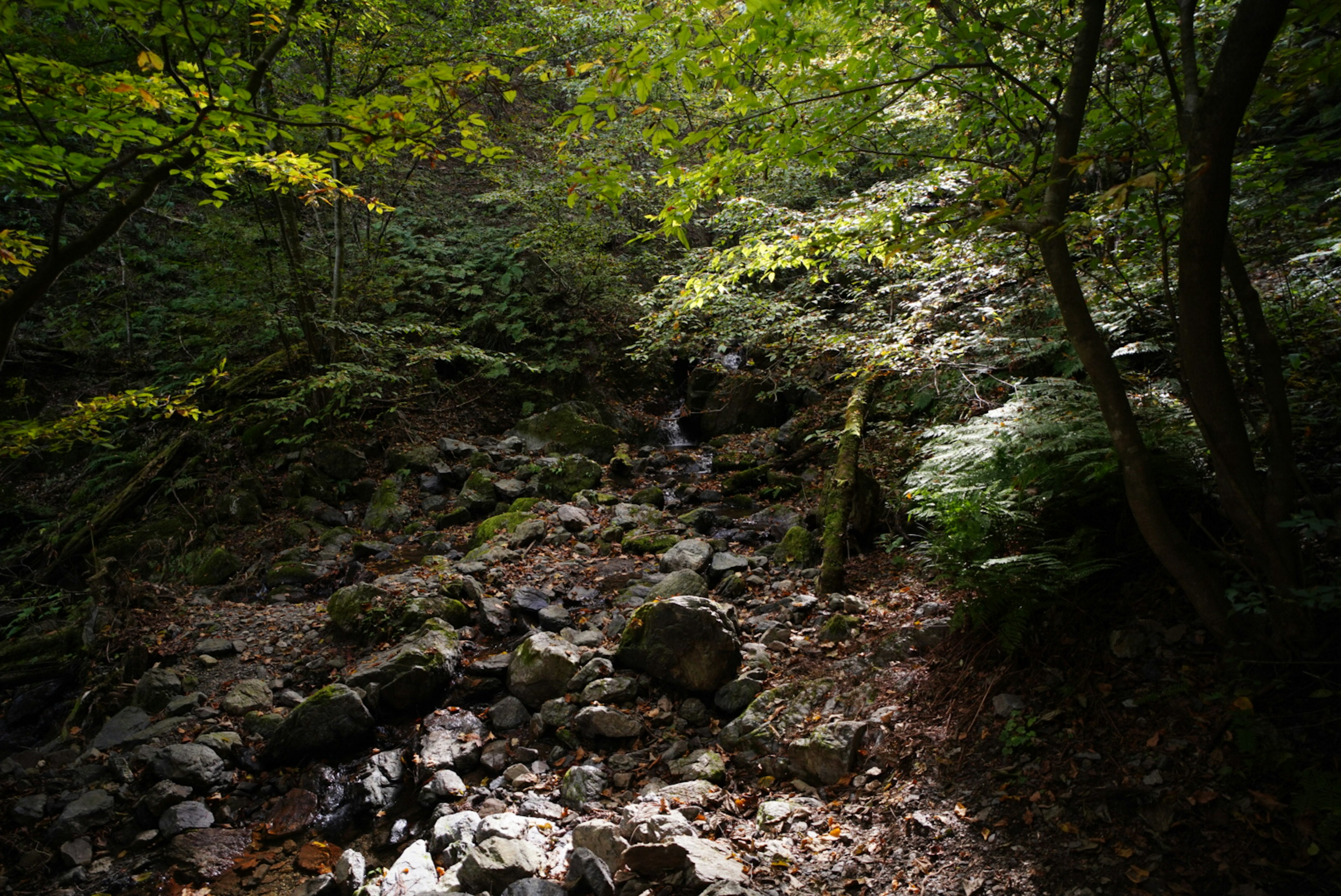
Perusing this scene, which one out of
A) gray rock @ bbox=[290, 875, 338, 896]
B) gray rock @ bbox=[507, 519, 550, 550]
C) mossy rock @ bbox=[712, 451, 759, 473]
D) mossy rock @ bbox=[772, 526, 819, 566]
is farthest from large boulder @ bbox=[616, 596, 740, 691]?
mossy rock @ bbox=[712, 451, 759, 473]

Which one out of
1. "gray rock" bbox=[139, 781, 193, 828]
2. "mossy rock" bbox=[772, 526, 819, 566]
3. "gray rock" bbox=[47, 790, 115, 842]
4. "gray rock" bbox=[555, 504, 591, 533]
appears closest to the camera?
"gray rock" bbox=[47, 790, 115, 842]

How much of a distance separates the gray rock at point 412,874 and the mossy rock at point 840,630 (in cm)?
327

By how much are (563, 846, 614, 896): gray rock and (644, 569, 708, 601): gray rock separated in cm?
298

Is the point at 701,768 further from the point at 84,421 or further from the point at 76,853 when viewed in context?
the point at 84,421

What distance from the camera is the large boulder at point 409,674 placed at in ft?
18.5

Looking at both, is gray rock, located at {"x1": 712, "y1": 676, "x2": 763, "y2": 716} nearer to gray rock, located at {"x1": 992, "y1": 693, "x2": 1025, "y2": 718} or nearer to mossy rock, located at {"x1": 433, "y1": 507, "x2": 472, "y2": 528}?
gray rock, located at {"x1": 992, "y1": 693, "x2": 1025, "y2": 718}

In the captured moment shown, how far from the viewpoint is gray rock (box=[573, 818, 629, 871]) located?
354 cm

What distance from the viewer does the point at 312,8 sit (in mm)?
7871

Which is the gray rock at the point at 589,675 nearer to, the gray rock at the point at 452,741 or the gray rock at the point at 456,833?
the gray rock at the point at 452,741

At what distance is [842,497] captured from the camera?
6824 millimetres

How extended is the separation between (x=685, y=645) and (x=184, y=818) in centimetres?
399

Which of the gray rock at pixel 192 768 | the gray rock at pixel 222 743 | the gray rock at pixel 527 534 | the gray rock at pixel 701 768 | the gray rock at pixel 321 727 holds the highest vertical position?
the gray rock at pixel 527 534

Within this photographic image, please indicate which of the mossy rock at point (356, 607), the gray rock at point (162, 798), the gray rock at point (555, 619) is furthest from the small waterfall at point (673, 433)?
the gray rock at point (162, 798)

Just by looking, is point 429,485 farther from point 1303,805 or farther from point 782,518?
point 1303,805
